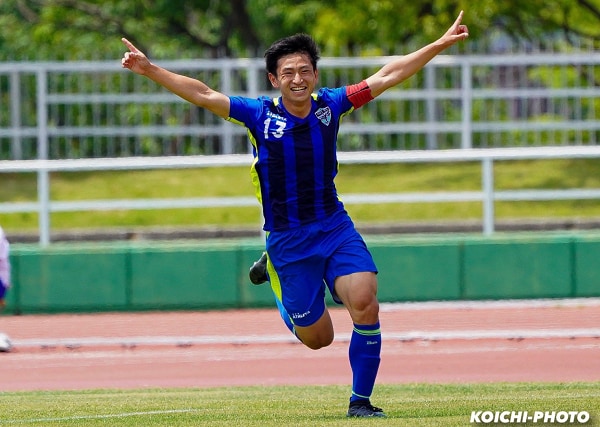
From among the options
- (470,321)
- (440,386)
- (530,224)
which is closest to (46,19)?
(530,224)

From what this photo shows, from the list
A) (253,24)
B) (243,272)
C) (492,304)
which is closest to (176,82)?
(243,272)

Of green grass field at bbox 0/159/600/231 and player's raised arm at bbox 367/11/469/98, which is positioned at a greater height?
player's raised arm at bbox 367/11/469/98

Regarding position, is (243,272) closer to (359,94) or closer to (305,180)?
(359,94)

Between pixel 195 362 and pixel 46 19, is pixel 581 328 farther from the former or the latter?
pixel 46 19

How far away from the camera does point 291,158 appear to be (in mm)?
7988

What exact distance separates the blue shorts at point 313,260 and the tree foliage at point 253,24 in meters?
13.4

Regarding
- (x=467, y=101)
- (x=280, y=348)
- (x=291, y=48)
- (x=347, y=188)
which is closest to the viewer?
(x=291, y=48)

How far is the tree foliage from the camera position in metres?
23.9

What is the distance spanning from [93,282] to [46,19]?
51.2 feet

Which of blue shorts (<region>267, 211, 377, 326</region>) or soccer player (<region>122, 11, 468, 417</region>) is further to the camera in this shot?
blue shorts (<region>267, 211, 377, 326</region>)

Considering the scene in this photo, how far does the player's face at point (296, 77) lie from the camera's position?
792cm

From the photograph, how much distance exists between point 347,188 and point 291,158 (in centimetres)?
1388

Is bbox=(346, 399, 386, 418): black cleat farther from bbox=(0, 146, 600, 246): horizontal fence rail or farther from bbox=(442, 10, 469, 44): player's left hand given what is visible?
bbox=(0, 146, 600, 246): horizontal fence rail

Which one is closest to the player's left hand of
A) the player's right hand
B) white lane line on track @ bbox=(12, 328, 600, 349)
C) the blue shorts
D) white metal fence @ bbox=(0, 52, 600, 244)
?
the blue shorts
